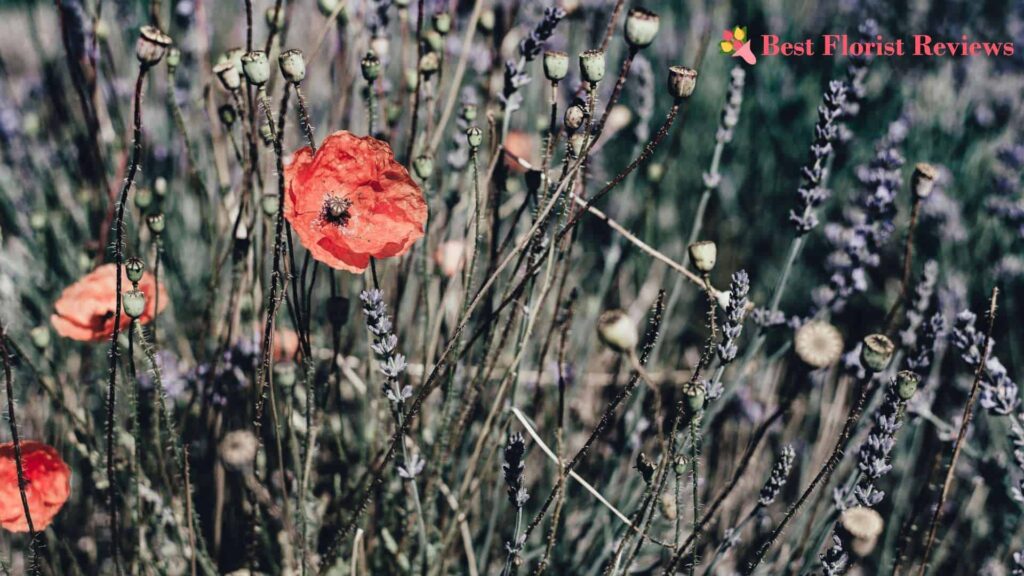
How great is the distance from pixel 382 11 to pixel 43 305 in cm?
116

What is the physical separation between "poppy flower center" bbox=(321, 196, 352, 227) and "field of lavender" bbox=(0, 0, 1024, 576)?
0.05 feet

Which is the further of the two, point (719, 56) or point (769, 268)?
point (719, 56)

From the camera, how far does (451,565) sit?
1701mm

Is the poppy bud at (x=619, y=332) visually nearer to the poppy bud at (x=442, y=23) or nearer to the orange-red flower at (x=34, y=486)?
the poppy bud at (x=442, y=23)

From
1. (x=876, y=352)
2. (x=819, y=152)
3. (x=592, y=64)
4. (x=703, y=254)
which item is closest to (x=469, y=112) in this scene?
(x=592, y=64)

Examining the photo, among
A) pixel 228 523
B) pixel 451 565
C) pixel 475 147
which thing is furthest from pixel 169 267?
pixel 475 147

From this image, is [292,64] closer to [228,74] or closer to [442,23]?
[228,74]

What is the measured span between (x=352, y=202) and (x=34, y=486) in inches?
27.1

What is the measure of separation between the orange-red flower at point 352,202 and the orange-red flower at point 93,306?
0.40 meters

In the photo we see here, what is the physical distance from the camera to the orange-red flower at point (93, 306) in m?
1.49

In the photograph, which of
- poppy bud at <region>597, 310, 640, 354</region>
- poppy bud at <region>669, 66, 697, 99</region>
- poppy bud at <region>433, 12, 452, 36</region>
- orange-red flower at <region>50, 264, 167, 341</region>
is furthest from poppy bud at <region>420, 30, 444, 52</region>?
poppy bud at <region>597, 310, 640, 354</region>

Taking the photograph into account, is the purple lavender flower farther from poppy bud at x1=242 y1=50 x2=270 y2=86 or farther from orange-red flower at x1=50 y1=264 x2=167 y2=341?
orange-red flower at x1=50 y1=264 x2=167 y2=341

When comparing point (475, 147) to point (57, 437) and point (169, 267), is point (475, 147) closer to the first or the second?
point (57, 437)

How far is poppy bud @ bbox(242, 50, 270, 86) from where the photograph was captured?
41.0 inches
